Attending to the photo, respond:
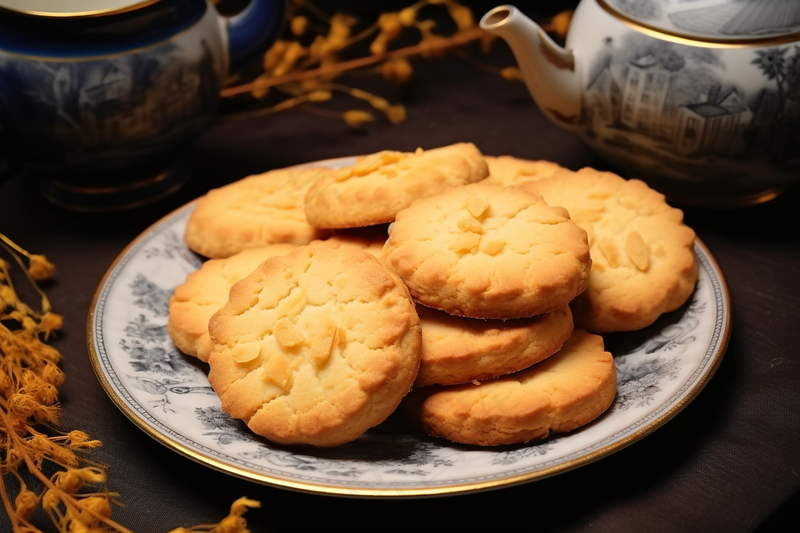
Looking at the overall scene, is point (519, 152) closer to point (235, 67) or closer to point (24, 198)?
point (235, 67)

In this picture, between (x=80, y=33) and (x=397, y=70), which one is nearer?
(x=80, y=33)

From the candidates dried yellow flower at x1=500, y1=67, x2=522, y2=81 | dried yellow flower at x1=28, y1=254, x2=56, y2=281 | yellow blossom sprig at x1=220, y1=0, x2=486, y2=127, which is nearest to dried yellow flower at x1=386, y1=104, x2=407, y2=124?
yellow blossom sprig at x1=220, y1=0, x2=486, y2=127

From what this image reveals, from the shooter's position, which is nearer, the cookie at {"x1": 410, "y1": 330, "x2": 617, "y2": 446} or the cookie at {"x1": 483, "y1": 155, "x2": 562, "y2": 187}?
the cookie at {"x1": 410, "y1": 330, "x2": 617, "y2": 446}

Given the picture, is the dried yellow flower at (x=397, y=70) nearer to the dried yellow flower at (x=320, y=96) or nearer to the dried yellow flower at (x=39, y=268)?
the dried yellow flower at (x=320, y=96)

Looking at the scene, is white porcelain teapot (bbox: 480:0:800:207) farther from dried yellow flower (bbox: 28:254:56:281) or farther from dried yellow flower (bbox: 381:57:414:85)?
dried yellow flower (bbox: 28:254:56:281)

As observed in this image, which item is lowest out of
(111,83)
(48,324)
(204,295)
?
(48,324)

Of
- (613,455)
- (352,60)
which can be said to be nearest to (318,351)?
(613,455)

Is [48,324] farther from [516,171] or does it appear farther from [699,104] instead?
[699,104]
